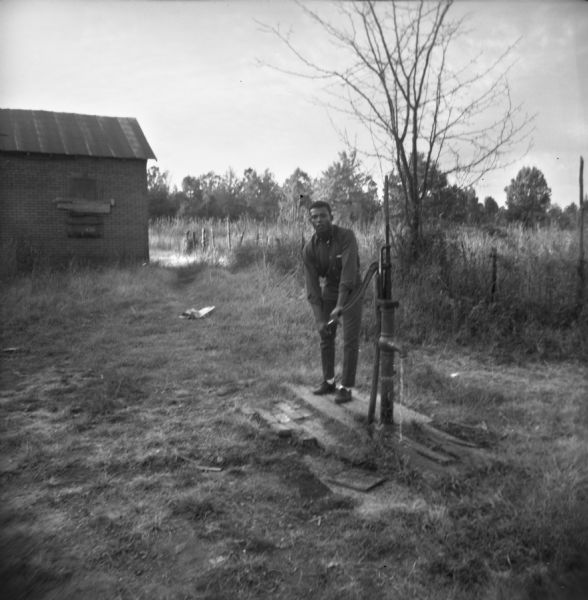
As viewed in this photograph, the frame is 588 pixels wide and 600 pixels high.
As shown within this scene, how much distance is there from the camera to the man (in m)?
4.36

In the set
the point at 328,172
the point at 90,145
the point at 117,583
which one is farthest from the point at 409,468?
the point at 90,145

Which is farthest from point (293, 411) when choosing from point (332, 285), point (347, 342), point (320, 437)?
point (332, 285)

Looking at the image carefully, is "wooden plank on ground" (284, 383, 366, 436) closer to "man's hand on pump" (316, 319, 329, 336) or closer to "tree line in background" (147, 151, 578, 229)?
"man's hand on pump" (316, 319, 329, 336)

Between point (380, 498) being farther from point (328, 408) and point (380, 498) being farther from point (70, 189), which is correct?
point (70, 189)

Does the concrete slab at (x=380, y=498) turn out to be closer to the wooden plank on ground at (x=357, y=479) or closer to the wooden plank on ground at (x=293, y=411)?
the wooden plank on ground at (x=357, y=479)

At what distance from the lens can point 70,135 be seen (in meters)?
16.7

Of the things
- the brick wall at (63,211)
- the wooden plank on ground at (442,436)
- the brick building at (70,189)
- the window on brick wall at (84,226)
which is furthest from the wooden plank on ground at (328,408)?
the window on brick wall at (84,226)

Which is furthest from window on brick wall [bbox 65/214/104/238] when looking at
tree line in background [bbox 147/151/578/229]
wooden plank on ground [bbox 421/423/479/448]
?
wooden plank on ground [bbox 421/423/479/448]

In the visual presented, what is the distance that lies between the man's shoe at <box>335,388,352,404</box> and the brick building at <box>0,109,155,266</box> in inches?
513

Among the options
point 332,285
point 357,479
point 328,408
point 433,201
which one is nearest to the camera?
point 357,479

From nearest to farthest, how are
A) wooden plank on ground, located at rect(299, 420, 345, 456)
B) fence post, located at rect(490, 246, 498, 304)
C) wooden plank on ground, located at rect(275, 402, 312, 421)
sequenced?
wooden plank on ground, located at rect(299, 420, 345, 456) < wooden plank on ground, located at rect(275, 402, 312, 421) < fence post, located at rect(490, 246, 498, 304)

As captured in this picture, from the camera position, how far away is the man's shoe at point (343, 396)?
4535 mm

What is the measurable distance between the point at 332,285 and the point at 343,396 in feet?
3.18

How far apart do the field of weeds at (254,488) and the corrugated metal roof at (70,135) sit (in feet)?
36.2
